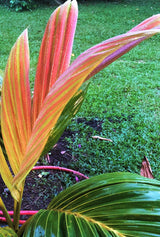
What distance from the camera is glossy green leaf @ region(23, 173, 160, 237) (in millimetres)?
611

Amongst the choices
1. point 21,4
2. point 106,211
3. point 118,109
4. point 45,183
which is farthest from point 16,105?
point 21,4

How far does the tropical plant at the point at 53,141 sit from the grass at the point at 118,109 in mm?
971

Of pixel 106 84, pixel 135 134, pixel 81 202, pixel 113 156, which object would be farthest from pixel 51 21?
pixel 106 84

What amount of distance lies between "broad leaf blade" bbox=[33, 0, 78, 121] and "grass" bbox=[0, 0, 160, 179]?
101 cm

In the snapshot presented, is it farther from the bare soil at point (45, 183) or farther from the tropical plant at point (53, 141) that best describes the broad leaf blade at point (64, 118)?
the bare soil at point (45, 183)

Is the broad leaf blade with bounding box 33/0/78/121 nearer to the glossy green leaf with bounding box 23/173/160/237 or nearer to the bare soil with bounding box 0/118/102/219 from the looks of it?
the glossy green leaf with bounding box 23/173/160/237

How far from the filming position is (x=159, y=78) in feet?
10.2

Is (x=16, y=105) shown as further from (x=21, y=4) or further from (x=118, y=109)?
(x=21, y=4)

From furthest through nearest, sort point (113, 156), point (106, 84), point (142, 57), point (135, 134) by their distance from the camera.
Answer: point (142, 57) < point (106, 84) < point (135, 134) < point (113, 156)

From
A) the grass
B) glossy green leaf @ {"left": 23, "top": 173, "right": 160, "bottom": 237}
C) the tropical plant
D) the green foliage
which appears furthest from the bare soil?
the green foliage

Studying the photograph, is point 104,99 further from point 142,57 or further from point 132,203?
point 132,203

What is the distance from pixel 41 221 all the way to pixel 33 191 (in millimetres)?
871

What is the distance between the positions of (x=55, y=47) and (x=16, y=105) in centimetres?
22

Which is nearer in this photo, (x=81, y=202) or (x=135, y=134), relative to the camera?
(x=81, y=202)
